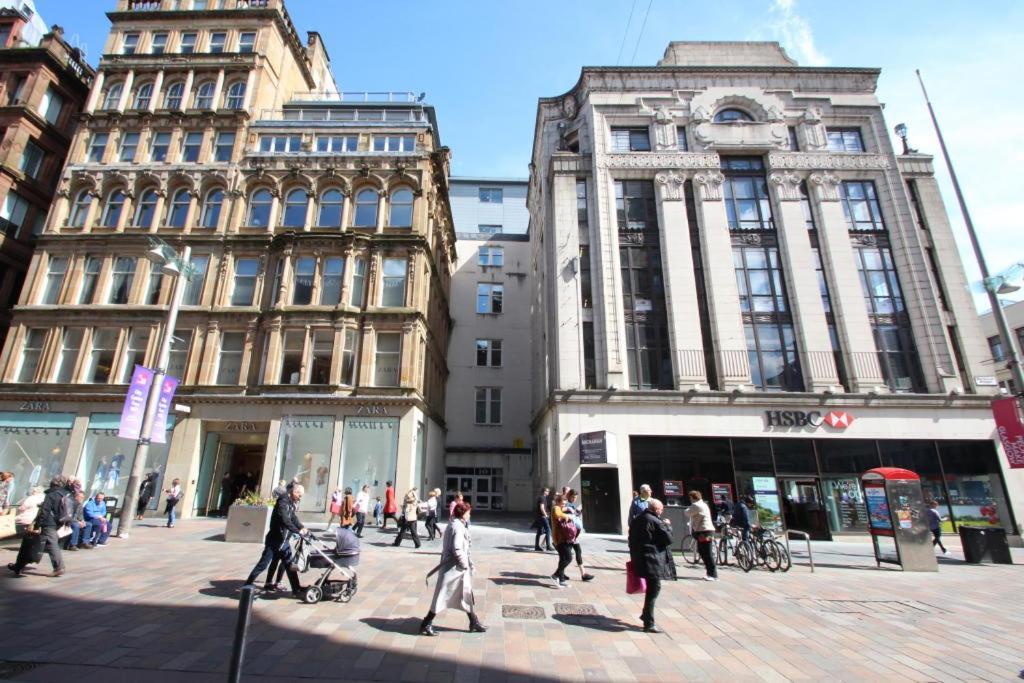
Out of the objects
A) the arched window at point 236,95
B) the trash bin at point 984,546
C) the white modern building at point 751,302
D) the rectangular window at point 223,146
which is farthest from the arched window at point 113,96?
the trash bin at point 984,546

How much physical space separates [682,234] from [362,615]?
21706 mm

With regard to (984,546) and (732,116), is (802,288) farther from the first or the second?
(984,546)

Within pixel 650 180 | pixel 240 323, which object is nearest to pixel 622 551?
pixel 650 180

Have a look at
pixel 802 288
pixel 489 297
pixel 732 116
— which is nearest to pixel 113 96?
pixel 489 297

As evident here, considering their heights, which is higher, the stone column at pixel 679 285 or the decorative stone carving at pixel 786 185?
the decorative stone carving at pixel 786 185

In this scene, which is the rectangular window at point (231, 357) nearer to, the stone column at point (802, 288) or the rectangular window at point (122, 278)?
the rectangular window at point (122, 278)

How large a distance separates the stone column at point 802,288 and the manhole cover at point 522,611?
18.8 meters

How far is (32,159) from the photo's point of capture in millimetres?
26609

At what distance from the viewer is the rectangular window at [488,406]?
32.3 meters

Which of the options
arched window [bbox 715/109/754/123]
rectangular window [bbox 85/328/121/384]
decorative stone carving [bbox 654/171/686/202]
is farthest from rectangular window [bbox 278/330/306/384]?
arched window [bbox 715/109/754/123]

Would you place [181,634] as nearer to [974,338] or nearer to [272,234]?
[272,234]

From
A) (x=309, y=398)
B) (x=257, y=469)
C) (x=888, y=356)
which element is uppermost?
(x=888, y=356)

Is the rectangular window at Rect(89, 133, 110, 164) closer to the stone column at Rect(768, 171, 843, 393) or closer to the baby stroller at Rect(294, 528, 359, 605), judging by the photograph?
the baby stroller at Rect(294, 528, 359, 605)

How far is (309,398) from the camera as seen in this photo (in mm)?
21109
